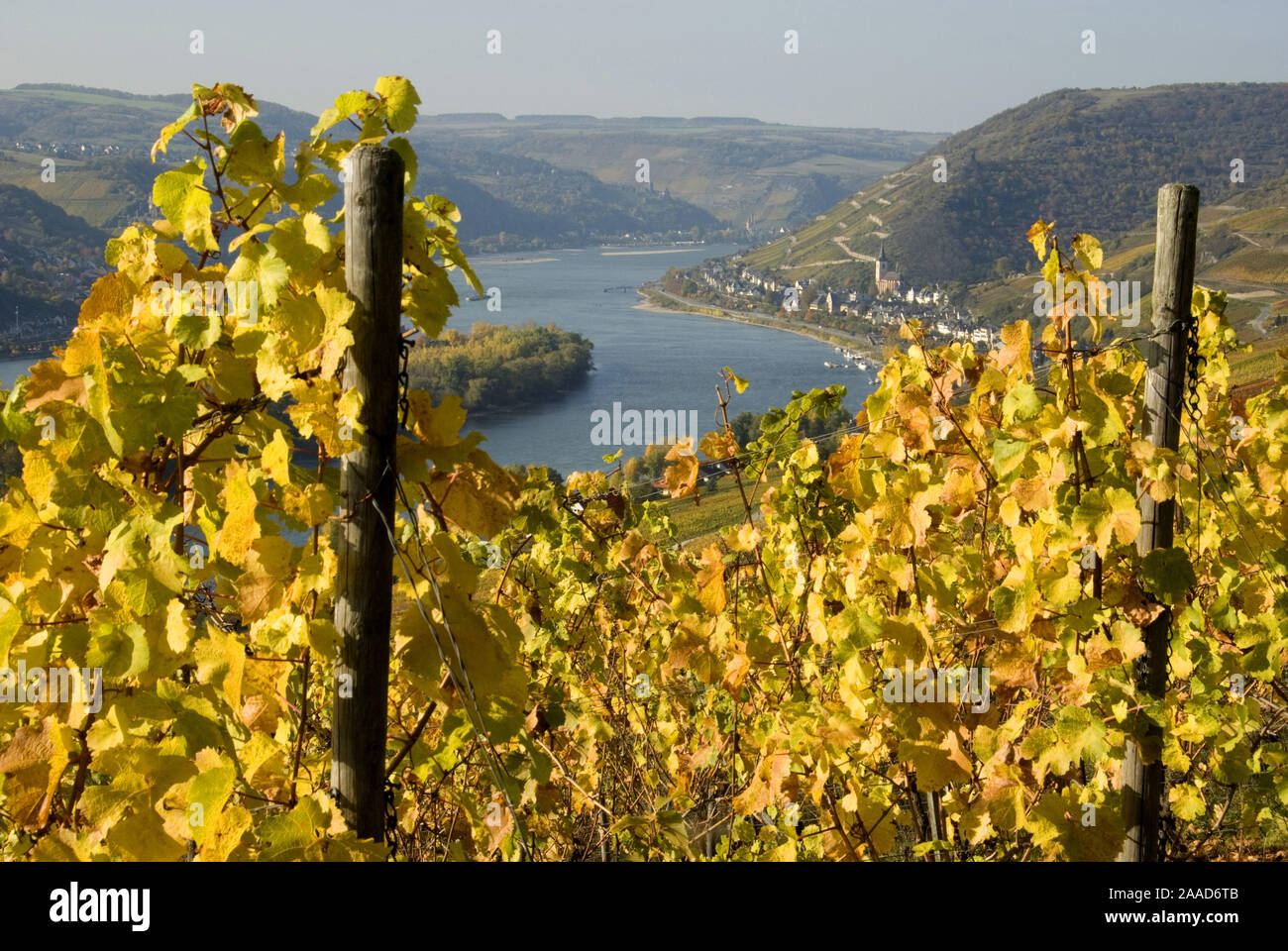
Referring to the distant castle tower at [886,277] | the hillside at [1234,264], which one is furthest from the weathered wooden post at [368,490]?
the distant castle tower at [886,277]

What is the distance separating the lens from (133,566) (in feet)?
4.51

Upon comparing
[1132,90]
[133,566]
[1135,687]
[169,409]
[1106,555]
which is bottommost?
[1135,687]

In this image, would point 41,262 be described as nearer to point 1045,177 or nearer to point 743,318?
point 743,318

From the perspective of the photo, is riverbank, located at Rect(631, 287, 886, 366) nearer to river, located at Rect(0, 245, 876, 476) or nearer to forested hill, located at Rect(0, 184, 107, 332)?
river, located at Rect(0, 245, 876, 476)

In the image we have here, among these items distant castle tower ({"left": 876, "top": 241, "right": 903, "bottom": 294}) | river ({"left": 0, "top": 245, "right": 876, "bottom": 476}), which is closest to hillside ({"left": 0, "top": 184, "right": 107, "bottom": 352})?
river ({"left": 0, "top": 245, "right": 876, "bottom": 476})

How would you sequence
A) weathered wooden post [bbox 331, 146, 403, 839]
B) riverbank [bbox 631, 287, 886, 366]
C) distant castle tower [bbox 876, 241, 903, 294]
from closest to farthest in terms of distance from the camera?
1. weathered wooden post [bbox 331, 146, 403, 839]
2. riverbank [bbox 631, 287, 886, 366]
3. distant castle tower [bbox 876, 241, 903, 294]

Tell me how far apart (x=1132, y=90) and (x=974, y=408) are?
218080 millimetres

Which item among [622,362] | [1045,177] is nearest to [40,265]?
[622,362]

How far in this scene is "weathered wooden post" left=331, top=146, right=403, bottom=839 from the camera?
137 centimetres

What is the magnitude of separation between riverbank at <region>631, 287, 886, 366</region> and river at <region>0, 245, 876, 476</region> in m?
1.36

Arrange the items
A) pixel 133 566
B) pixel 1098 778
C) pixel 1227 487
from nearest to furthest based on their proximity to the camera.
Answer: pixel 133 566, pixel 1227 487, pixel 1098 778

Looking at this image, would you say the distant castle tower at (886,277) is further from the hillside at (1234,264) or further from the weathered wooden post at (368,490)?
the weathered wooden post at (368,490)
